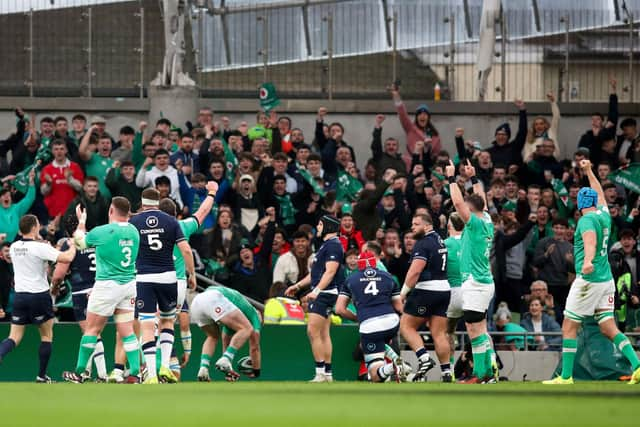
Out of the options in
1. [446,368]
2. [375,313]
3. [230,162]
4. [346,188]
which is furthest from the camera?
[346,188]

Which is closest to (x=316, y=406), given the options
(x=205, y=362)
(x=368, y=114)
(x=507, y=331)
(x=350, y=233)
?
(x=205, y=362)

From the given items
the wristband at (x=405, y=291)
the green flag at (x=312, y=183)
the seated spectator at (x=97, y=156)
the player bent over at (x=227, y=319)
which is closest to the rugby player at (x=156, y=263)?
the player bent over at (x=227, y=319)

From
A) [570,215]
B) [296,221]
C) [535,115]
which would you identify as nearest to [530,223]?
[570,215]

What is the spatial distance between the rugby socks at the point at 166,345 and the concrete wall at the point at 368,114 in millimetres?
10046

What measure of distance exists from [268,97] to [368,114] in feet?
9.46

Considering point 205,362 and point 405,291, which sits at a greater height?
point 405,291

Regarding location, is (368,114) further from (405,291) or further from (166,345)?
(166,345)

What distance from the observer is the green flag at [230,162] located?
74.6ft

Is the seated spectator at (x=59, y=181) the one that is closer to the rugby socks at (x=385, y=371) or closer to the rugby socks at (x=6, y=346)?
the rugby socks at (x=6, y=346)

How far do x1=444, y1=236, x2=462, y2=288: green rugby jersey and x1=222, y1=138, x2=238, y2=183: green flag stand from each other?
203 inches

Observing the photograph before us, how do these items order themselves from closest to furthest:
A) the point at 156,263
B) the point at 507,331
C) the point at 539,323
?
the point at 156,263 < the point at 507,331 < the point at 539,323

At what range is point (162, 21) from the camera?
2642 centimetres

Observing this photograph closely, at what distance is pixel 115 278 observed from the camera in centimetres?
1644

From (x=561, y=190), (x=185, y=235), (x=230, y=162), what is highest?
(x=230, y=162)
